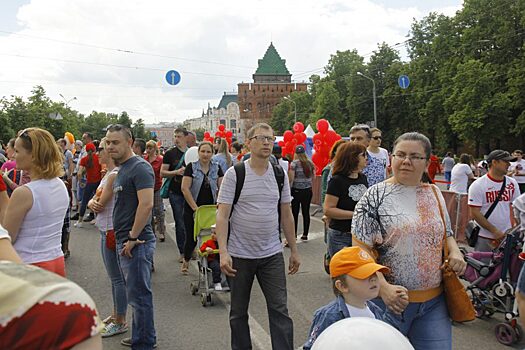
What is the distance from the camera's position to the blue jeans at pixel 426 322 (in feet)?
9.71

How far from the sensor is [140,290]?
4.25 meters

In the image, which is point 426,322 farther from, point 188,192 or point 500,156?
point 188,192

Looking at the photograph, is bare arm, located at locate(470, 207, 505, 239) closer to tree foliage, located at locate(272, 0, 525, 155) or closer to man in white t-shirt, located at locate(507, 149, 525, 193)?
man in white t-shirt, located at locate(507, 149, 525, 193)

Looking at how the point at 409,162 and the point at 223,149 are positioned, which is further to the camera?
the point at 223,149

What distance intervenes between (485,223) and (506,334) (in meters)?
1.27

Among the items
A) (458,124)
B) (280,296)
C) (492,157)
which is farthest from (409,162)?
(458,124)

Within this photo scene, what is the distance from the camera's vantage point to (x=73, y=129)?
235 feet

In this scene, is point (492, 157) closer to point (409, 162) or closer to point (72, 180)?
point (409, 162)

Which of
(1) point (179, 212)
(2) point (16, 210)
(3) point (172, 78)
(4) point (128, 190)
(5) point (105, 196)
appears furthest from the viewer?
(3) point (172, 78)

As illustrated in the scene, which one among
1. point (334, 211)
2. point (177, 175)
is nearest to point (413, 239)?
point (334, 211)

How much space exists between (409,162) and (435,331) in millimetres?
1038

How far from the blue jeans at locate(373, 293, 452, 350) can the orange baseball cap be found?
48 centimetres

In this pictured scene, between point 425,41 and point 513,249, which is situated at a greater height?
point 425,41

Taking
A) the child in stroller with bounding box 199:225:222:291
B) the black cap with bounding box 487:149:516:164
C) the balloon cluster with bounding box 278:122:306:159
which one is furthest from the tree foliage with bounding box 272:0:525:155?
the child in stroller with bounding box 199:225:222:291
